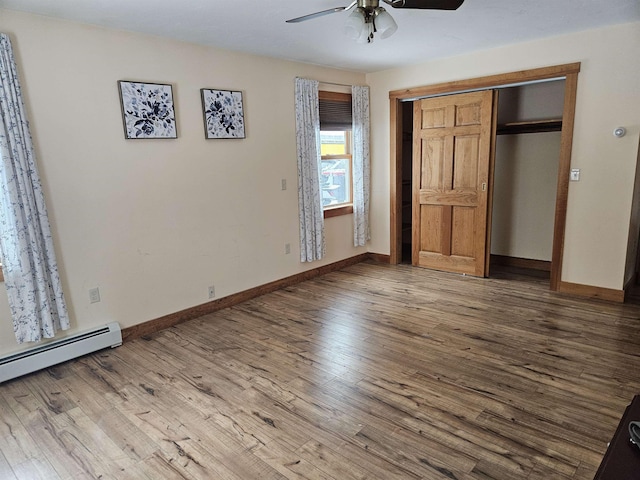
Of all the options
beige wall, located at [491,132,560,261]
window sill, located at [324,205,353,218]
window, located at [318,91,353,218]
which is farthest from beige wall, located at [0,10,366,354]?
beige wall, located at [491,132,560,261]

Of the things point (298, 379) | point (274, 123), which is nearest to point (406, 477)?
point (298, 379)

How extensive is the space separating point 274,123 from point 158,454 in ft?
10.7

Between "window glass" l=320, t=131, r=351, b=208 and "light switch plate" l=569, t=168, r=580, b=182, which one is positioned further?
"window glass" l=320, t=131, r=351, b=208

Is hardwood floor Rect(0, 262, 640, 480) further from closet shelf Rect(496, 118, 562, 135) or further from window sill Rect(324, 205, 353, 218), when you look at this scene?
closet shelf Rect(496, 118, 562, 135)

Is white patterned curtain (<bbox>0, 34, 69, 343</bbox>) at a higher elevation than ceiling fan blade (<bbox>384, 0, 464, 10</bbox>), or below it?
below

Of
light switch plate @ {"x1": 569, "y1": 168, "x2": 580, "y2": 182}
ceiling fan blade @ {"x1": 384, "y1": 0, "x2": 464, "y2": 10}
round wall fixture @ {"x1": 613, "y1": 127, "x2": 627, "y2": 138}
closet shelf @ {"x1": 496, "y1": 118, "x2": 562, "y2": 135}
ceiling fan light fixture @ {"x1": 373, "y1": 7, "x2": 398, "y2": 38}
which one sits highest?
ceiling fan blade @ {"x1": 384, "y1": 0, "x2": 464, "y2": 10}

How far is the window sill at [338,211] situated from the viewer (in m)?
5.13

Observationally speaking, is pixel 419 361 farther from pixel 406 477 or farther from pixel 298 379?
pixel 406 477

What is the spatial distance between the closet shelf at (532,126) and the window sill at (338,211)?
2038 mm

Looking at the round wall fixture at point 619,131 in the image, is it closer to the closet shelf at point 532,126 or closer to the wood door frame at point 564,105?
the wood door frame at point 564,105

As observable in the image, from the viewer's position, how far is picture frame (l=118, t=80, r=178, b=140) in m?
3.26

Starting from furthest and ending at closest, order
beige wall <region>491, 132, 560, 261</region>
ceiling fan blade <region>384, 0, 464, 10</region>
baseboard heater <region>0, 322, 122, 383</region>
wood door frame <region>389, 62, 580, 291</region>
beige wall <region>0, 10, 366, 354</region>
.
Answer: beige wall <region>491, 132, 560, 261</region> → wood door frame <region>389, 62, 580, 291</region> → beige wall <region>0, 10, 366, 354</region> → baseboard heater <region>0, 322, 122, 383</region> → ceiling fan blade <region>384, 0, 464, 10</region>

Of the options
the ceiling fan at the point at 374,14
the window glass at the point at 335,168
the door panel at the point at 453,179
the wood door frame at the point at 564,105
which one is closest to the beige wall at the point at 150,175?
the window glass at the point at 335,168

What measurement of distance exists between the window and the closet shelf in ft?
6.08
